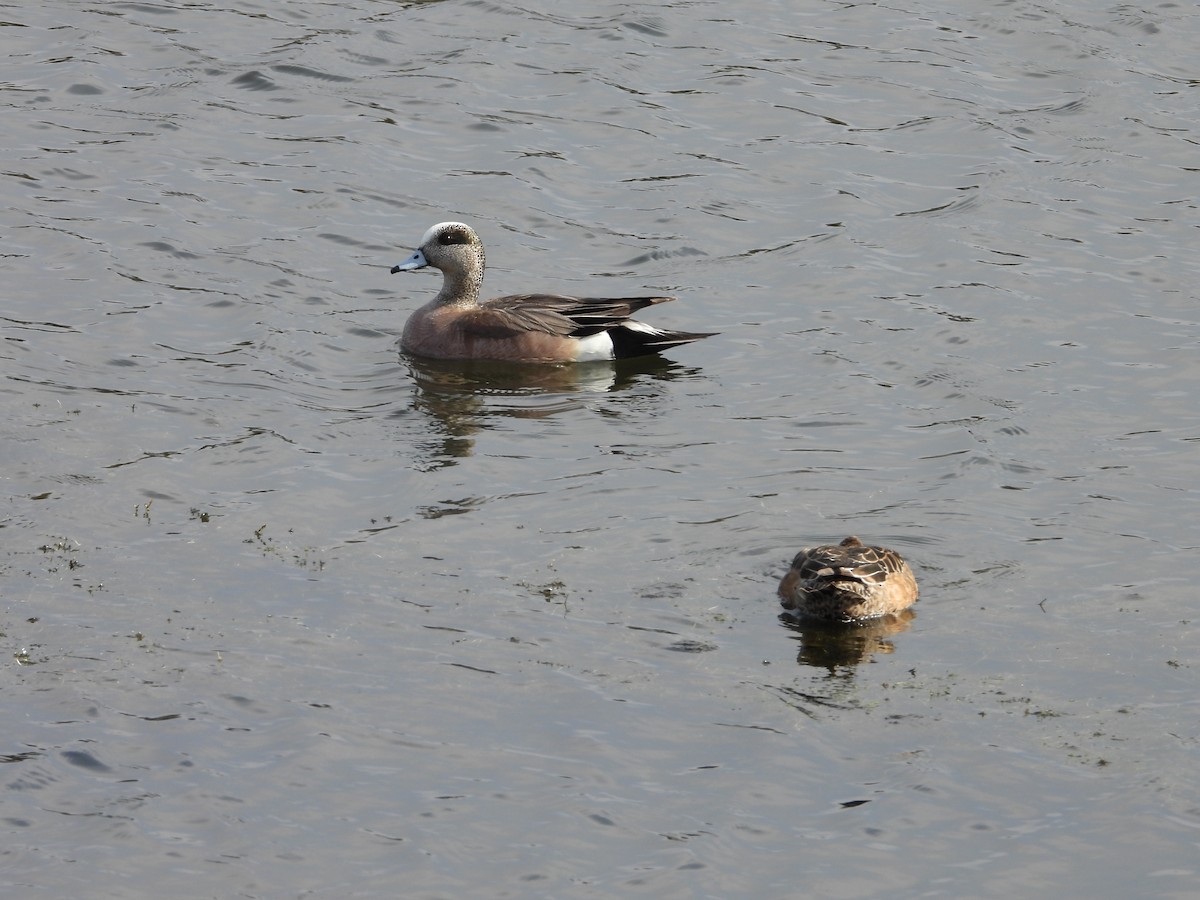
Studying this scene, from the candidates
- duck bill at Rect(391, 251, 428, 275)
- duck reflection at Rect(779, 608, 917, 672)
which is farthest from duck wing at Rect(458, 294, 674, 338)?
duck reflection at Rect(779, 608, 917, 672)

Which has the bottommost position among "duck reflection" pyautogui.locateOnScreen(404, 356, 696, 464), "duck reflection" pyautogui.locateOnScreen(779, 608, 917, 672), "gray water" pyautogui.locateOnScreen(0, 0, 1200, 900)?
"duck reflection" pyautogui.locateOnScreen(404, 356, 696, 464)

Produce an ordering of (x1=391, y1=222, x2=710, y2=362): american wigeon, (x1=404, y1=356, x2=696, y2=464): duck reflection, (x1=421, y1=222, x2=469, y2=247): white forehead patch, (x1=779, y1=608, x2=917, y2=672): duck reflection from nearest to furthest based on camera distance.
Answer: (x1=779, y1=608, x2=917, y2=672): duck reflection, (x1=404, y1=356, x2=696, y2=464): duck reflection, (x1=391, y1=222, x2=710, y2=362): american wigeon, (x1=421, y1=222, x2=469, y2=247): white forehead patch

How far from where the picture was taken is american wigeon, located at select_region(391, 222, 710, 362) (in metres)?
14.3

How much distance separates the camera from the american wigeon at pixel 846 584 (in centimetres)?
919

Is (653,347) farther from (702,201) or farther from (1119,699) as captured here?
(1119,699)

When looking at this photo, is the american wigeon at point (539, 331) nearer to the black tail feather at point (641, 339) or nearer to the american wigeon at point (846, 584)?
the black tail feather at point (641, 339)

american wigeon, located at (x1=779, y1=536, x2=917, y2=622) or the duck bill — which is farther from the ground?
the duck bill

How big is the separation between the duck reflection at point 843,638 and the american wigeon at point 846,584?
0.17 feet

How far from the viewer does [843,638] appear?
9.37m

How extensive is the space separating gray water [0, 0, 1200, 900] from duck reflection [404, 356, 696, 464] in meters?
0.07

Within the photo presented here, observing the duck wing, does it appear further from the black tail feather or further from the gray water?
the gray water

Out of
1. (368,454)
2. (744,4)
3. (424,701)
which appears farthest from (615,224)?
(424,701)

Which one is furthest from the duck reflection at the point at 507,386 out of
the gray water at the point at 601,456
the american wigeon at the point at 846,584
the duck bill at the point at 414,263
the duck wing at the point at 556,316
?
the american wigeon at the point at 846,584

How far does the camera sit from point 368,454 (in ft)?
39.0
